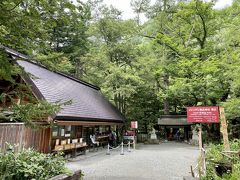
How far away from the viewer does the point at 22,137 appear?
873 centimetres

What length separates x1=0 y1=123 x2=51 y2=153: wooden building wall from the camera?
319 inches

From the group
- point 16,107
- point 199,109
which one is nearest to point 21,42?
point 16,107

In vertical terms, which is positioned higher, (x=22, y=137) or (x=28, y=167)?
(x=22, y=137)

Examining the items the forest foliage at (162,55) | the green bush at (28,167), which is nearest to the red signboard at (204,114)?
the forest foliage at (162,55)

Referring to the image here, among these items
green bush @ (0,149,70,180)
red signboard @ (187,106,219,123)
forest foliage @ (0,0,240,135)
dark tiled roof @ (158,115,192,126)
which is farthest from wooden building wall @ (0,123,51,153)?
dark tiled roof @ (158,115,192,126)

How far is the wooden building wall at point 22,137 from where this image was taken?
8102mm

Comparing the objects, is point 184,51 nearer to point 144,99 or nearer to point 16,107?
point 144,99

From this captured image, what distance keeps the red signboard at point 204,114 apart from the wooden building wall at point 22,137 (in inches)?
237

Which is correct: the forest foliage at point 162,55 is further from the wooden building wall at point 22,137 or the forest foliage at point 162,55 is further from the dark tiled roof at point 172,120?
the wooden building wall at point 22,137

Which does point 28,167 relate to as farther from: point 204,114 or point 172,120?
point 172,120

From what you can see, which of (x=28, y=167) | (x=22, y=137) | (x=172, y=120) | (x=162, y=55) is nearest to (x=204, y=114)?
(x=28, y=167)

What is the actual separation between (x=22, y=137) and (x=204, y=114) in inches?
296

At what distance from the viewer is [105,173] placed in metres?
8.38

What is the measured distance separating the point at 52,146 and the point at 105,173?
3780 mm
